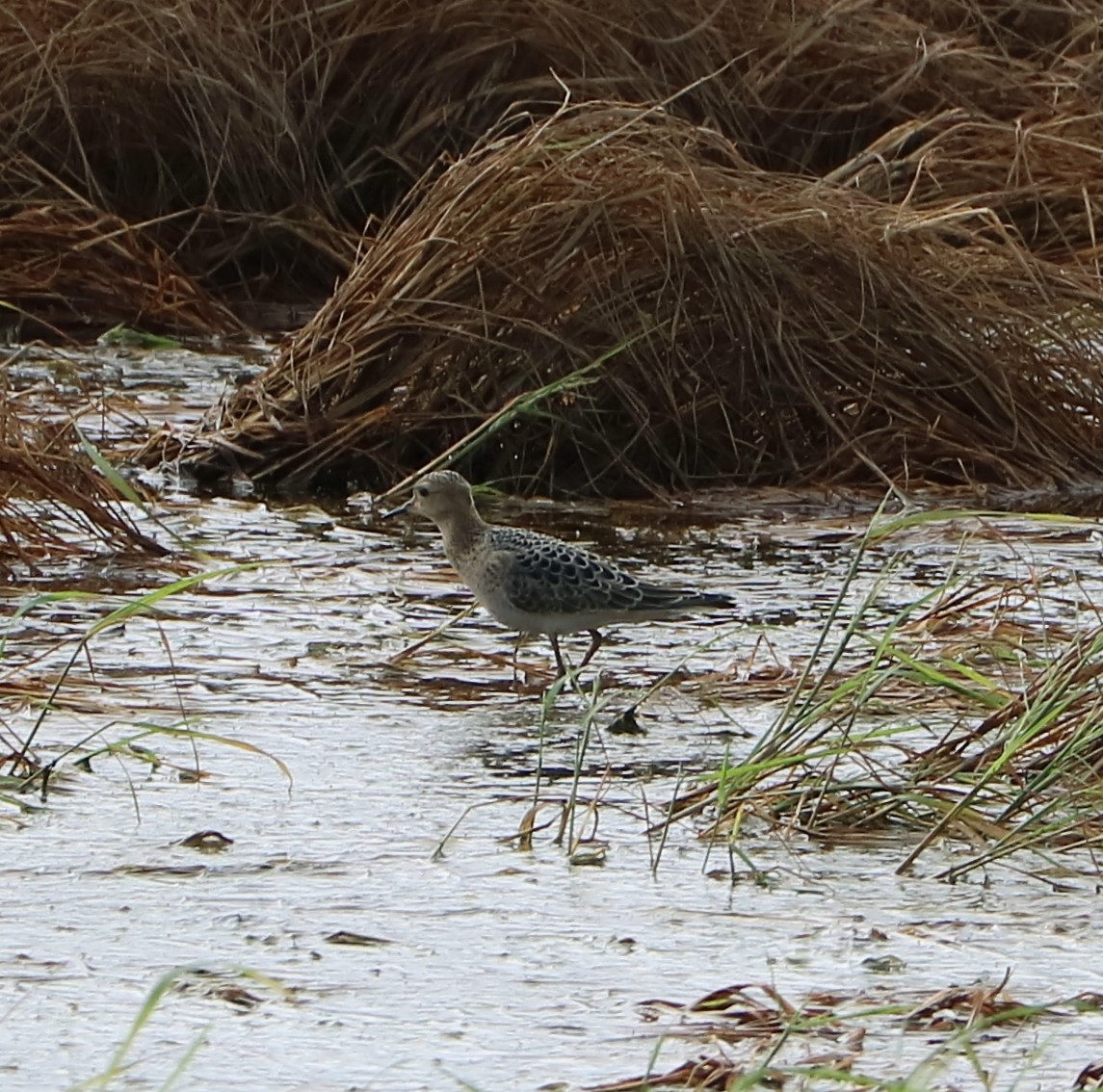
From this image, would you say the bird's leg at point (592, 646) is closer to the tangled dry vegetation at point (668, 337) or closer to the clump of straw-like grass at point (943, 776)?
the clump of straw-like grass at point (943, 776)

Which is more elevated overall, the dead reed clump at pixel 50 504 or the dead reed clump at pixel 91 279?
the dead reed clump at pixel 91 279

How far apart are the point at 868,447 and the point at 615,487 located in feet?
3.04

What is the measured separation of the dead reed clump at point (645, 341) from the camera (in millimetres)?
9078

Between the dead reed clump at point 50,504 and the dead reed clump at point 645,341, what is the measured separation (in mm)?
1329

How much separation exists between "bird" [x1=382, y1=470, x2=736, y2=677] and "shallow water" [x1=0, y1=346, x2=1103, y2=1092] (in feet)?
0.46

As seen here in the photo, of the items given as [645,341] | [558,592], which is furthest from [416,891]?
[645,341]

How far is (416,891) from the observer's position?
4594mm

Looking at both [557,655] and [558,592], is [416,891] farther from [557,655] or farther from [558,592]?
[557,655]

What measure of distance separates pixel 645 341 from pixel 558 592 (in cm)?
268

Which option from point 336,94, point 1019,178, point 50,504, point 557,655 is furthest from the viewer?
point 336,94

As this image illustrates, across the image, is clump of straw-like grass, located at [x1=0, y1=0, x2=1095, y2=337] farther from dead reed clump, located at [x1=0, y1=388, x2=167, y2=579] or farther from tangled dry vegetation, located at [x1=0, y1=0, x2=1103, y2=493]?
dead reed clump, located at [x1=0, y1=388, x2=167, y2=579]

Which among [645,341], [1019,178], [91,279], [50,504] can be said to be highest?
[1019,178]

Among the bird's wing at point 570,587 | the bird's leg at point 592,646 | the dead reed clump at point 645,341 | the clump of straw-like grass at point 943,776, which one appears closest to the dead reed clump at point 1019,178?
the dead reed clump at point 645,341

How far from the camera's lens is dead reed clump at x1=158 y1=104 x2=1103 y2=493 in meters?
9.08
